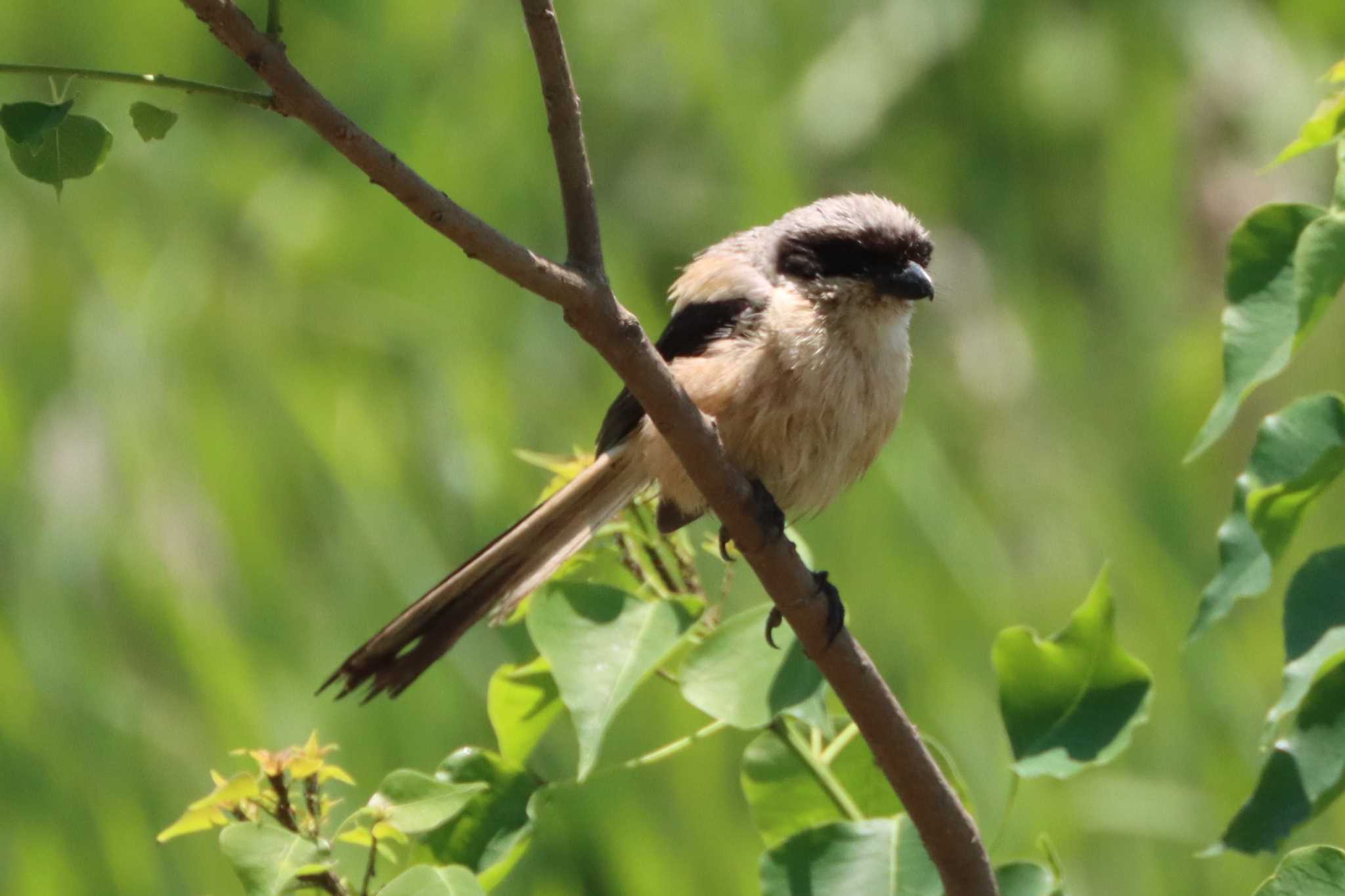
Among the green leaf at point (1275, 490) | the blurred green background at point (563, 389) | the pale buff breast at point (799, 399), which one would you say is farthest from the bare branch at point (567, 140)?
the blurred green background at point (563, 389)

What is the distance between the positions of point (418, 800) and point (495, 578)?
0.95 meters

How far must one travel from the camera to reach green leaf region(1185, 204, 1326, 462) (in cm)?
156

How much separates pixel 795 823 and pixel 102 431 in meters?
3.01

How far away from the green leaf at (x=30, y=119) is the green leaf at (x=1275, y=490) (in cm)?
119

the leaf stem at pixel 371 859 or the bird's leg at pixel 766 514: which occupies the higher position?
the bird's leg at pixel 766 514

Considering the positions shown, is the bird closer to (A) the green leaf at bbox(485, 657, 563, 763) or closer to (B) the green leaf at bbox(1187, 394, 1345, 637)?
(A) the green leaf at bbox(485, 657, 563, 763)

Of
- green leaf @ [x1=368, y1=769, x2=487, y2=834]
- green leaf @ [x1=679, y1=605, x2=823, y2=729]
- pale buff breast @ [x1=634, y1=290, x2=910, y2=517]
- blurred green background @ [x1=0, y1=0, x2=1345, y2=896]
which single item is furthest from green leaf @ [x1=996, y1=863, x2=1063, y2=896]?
blurred green background @ [x1=0, y1=0, x2=1345, y2=896]

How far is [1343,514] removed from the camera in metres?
4.62

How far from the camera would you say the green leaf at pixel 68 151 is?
137cm

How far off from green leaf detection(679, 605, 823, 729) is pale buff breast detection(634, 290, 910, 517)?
31.6 inches

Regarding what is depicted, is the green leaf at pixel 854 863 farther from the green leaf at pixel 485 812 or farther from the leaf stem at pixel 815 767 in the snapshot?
the green leaf at pixel 485 812

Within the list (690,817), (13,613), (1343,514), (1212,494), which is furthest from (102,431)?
(1343,514)

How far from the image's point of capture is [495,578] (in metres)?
2.47

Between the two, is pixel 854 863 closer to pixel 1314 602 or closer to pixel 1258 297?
pixel 1314 602
